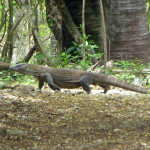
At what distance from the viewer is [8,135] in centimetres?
283

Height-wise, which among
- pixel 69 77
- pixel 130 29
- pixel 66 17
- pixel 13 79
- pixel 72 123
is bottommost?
pixel 72 123

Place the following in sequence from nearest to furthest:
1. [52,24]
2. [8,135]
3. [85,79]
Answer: [8,135] → [85,79] → [52,24]

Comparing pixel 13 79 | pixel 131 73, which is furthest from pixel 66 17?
pixel 131 73

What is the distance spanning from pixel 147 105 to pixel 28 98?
166 cm

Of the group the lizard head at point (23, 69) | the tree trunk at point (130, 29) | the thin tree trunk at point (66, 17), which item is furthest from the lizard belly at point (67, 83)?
the tree trunk at point (130, 29)

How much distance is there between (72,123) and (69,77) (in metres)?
2.92

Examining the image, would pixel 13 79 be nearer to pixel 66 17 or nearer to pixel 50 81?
pixel 50 81

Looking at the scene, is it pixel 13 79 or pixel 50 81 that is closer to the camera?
pixel 50 81

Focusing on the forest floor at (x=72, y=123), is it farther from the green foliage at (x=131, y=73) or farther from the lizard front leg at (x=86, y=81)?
the green foliage at (x=131, y=73)

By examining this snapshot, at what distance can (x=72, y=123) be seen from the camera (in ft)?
10.7

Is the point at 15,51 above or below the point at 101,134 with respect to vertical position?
above

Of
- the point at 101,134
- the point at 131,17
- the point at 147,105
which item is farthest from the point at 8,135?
the point at 131,17

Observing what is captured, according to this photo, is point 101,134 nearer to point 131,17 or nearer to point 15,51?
point 131,17

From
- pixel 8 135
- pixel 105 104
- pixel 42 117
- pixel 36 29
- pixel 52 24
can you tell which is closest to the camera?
pixel 8 135
